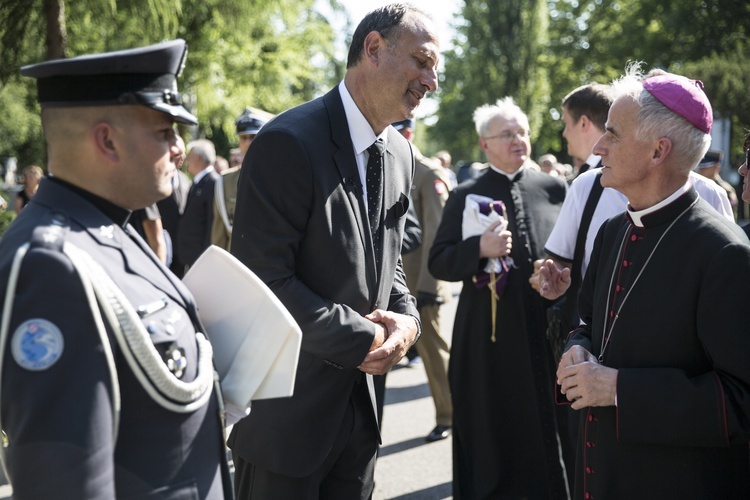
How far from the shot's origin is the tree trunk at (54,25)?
23.0ft

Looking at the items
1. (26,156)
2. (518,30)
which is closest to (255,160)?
(518,30)

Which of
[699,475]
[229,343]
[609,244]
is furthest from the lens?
[609,244]

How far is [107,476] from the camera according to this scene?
1.60 m

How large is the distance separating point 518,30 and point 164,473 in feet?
129

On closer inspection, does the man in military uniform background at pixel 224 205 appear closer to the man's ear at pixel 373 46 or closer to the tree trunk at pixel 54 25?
the tree trunk at pixel 54 25

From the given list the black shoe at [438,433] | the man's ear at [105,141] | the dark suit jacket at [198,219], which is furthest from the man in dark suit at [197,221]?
the man's ear at [105,141]

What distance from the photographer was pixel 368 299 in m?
2.89

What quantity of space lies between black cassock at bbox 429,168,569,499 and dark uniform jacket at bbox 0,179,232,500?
314cm

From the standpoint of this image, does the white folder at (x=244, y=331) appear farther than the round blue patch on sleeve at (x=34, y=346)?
Yes

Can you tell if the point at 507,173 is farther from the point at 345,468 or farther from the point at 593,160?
the point at 345,468

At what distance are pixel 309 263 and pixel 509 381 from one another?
2.46 meters

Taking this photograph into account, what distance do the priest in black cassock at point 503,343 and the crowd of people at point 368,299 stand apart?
1cm

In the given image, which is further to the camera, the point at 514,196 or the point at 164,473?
the point at 514,196

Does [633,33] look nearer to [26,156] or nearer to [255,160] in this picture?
[26,156]
